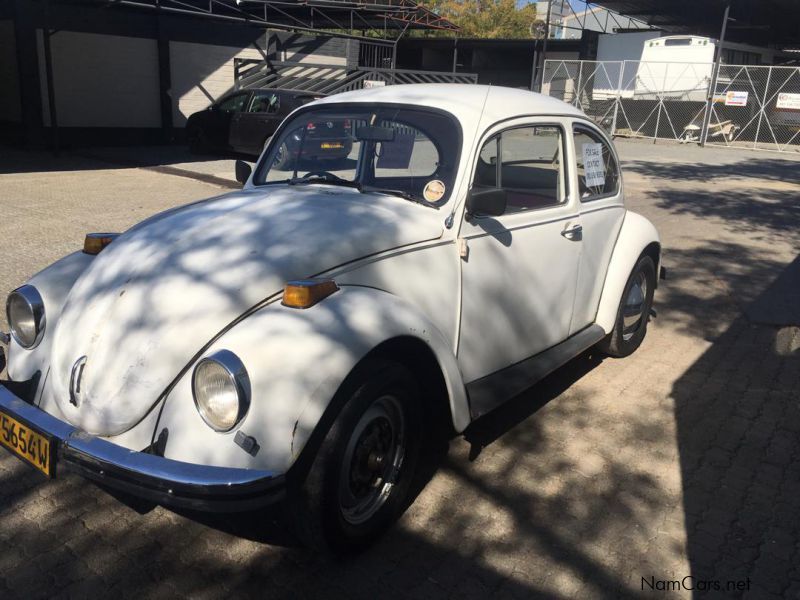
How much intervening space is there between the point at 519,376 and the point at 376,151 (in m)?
1.44

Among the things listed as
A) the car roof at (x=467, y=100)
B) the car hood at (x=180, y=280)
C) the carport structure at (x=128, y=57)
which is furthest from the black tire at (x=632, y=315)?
the carport structure at (x=128, y=57)

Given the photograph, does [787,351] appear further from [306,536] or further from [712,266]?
[306,536]

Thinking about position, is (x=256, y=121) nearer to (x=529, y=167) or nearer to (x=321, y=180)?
(x=529, y=167)

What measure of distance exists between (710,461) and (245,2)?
17084 mm

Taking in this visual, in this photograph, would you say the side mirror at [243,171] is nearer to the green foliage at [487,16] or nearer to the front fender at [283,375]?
the front fender at [283,375]

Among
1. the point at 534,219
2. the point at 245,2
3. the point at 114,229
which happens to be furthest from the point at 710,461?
the point at 245,2

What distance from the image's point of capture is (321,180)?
3.86 m

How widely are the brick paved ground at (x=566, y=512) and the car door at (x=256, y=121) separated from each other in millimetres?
10862

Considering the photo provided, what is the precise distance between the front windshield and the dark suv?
428 inches

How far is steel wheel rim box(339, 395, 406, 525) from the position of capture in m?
2.85

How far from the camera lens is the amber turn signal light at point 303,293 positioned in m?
2.74

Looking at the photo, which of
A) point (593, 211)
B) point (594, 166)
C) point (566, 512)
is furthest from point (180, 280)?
point (594, 166)

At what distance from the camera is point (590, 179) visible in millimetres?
4641

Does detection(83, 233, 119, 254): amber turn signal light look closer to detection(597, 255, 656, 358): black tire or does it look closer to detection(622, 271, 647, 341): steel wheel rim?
detection(597, 255, 656, 358): black tire
